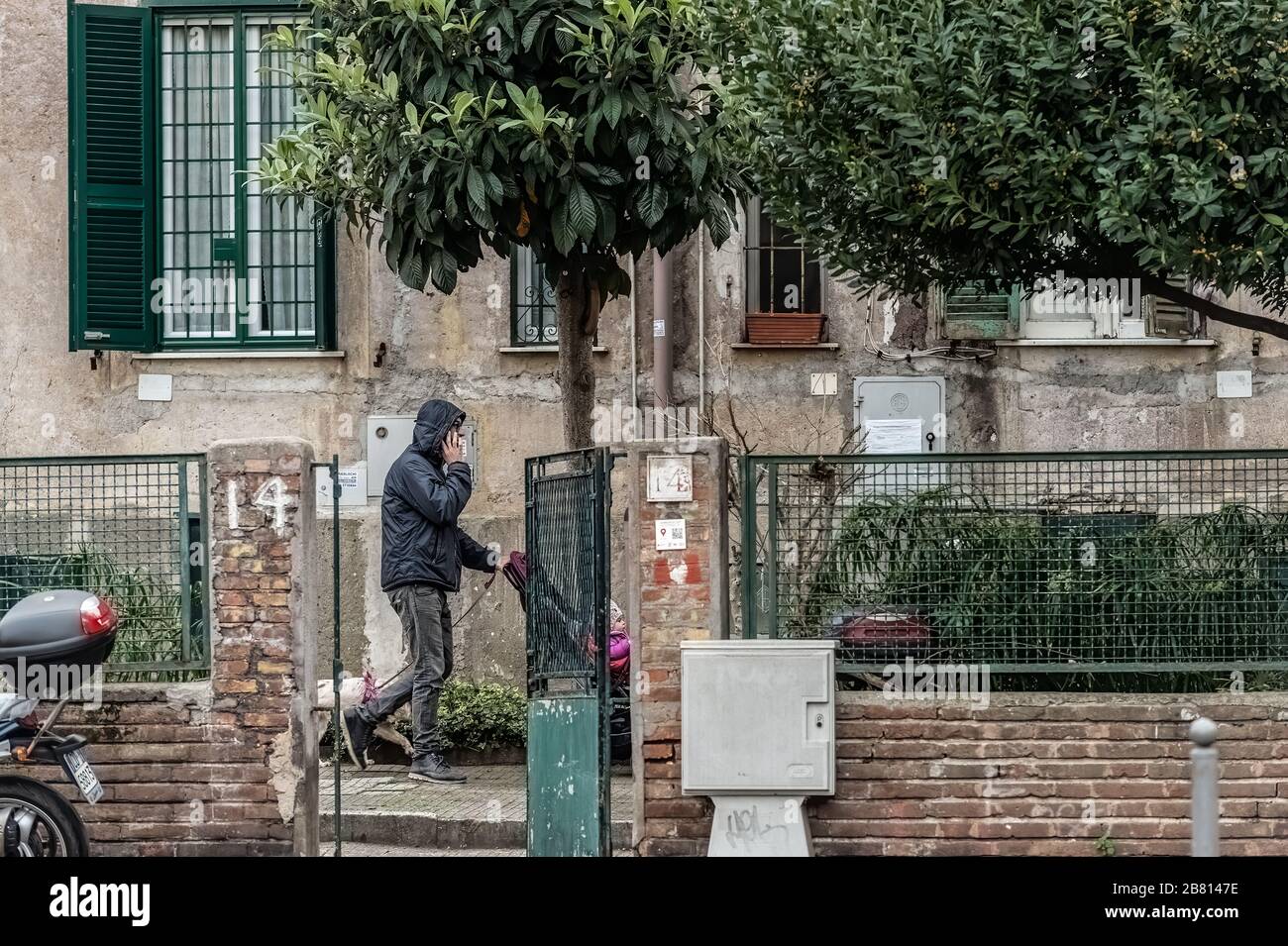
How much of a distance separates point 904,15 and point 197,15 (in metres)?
7.53

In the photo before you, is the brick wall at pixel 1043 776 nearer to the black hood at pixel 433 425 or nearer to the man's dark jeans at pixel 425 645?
the man's dark jeans at pixel 425 645

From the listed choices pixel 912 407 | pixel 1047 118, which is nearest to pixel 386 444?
pixel 912 407

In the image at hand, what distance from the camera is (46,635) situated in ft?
25.7

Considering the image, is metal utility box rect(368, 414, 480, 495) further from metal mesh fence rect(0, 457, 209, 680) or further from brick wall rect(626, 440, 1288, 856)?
brick wall rect(626, 440, 1288, 856)

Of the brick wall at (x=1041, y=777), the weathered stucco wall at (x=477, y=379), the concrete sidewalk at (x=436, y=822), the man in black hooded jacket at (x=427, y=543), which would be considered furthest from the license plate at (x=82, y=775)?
the weathered stucco wall at (x=477, y=379)

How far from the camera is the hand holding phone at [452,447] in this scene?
9.70 meters

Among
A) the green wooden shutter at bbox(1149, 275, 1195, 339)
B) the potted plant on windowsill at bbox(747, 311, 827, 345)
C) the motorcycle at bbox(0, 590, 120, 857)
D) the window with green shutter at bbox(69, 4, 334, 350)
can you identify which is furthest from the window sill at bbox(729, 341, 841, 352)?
the motorcycle at bbox(0, 590, 120, 857)

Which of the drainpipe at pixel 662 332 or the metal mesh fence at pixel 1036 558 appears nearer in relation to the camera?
the metal mesh fence at pixel 1036 558

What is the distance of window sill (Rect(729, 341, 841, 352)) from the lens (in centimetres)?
1310

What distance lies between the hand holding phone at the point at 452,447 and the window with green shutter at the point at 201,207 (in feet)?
12.5

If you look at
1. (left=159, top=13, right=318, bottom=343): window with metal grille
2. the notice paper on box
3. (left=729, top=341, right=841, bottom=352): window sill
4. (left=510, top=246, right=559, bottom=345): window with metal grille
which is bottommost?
the notice paper on box

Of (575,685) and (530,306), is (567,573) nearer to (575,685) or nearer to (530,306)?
(575,685)

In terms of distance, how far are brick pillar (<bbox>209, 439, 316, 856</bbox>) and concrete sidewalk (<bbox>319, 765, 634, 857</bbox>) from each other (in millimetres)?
967
